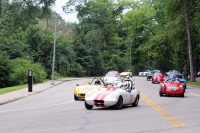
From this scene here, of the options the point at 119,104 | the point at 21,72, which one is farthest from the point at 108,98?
the point at 21,72

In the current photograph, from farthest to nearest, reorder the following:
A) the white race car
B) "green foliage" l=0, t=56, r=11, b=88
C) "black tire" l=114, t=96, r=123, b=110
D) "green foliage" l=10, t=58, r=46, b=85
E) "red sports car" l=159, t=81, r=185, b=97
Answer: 1. "green foliage" l=10, t=58, r=46, b=85
2. "green foliage" l=0, t=56, r=11, b=88
3. "red sports car" l=159, t=81, r=185, b=97
4. "black tire" l=114, t=96, r=123, b=110
5. the white race car

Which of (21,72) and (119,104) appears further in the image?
(21,72)

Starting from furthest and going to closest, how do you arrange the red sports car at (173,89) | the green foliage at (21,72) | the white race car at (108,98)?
the green foliage at (21,72)
the red sports car at (173,89)
the white race car at (108,98)

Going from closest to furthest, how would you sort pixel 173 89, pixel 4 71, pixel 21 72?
pixel 173 89 → pixel 4 71 → pixel 21 72

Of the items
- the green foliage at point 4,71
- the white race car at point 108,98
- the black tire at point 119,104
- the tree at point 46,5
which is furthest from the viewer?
the tree at point 46,5

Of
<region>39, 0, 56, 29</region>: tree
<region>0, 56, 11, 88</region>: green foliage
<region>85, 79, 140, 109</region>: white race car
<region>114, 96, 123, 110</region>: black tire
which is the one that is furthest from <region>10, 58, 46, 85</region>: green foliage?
<region>39, 0, 56, 29</region>: tree

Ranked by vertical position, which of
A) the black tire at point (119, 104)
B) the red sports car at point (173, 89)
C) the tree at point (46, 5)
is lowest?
the black tire at point (119, 104)

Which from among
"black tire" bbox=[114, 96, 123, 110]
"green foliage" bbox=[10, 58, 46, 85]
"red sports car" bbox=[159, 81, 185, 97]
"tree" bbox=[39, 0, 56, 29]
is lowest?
"black tire" bbox=[114, 96, 123, 110]

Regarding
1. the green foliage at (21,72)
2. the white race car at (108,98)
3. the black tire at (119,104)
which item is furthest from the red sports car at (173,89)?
the green foliage at (21,72)

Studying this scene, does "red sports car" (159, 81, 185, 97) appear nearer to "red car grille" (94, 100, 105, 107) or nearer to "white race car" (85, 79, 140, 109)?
"white race car" (85, 79, 140, 109)

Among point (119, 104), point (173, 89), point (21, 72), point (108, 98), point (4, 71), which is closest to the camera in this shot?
point (108, 98)

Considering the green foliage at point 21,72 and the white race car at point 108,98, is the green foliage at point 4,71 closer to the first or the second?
the green foliage at point 21,72

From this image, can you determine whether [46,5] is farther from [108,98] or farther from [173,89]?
[108,98]

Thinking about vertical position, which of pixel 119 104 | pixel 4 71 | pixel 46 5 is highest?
pixel 46 5
